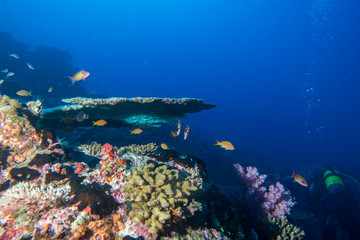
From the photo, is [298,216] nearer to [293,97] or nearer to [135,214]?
[135,214]

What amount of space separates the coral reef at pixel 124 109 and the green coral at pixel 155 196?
1.96 metres

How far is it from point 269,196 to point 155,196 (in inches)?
190

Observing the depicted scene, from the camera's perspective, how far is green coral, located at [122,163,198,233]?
92.4 inches

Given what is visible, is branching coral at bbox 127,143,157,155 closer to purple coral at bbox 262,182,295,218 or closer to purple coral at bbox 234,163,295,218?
purple coral at bbox 234,163,295,218

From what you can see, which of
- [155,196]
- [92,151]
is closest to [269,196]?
[155,196]

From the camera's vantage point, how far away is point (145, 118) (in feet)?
18.8

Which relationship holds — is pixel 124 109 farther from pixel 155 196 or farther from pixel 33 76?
pixel 33 76

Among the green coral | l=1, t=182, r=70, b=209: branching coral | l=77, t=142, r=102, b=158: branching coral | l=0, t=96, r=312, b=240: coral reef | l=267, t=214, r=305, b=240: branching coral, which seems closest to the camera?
the green coral

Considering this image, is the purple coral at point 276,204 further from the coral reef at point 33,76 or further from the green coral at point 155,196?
the coral reef at point 33,76

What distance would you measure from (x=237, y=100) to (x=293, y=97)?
5743 cm

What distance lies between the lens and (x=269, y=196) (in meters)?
5.59

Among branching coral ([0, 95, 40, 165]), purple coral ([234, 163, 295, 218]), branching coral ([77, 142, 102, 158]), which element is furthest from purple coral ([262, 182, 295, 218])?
branching coral ([0, 95, 40, 165])

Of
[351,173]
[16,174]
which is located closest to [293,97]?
[351,173]

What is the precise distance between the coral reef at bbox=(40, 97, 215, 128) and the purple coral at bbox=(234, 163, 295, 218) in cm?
324
